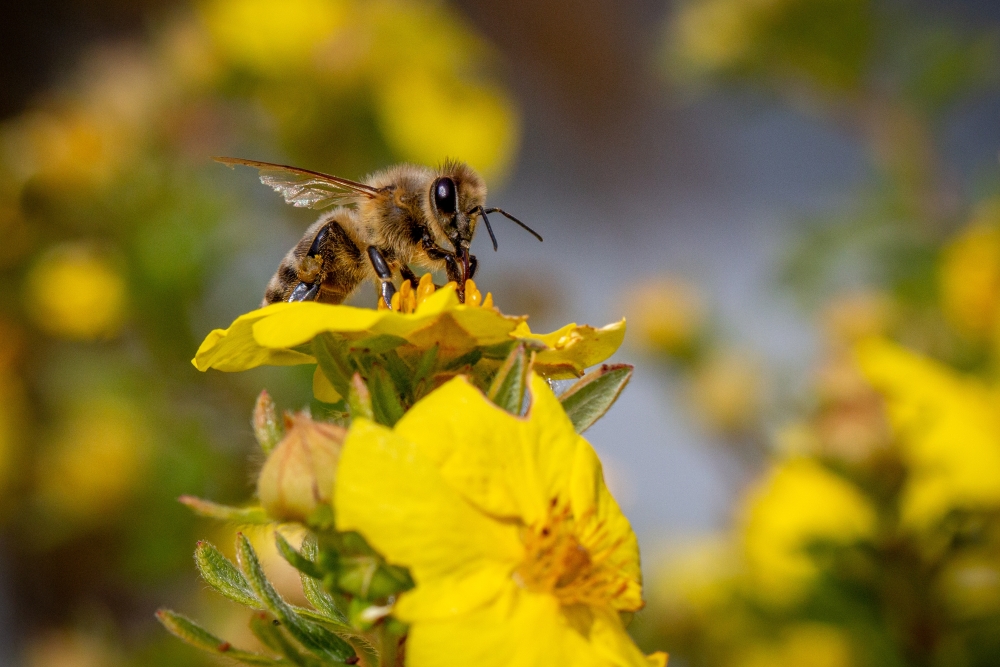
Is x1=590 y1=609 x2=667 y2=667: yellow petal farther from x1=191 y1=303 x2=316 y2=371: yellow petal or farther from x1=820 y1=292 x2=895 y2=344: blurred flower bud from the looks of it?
x1=820 y1=292 x2=895 y2=344: blurred flower bud

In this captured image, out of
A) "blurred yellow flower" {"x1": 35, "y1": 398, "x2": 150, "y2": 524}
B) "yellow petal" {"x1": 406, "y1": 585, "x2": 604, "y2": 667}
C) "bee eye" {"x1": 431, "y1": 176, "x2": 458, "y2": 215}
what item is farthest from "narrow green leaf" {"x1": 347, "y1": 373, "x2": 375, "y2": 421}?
"blurred yellow flower" {"x1": 35, "y1": 398, "x2": 150, "y2": 524}

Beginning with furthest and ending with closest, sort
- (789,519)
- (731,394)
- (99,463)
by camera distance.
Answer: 1. (731,394)
2. (99,463)
3. (789,519)

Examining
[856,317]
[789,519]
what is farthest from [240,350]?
[856,317]

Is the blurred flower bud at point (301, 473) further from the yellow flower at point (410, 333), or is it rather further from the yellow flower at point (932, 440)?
the yellow flower at point (932, 440)

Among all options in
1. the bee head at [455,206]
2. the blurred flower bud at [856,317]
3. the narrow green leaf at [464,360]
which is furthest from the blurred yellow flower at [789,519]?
the narrow green leaf at [464,360]

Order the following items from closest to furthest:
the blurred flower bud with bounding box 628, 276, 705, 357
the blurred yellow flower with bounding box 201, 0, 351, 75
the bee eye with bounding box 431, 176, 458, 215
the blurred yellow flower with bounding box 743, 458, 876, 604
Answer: the bee eye with bounding box 431, 176, 458, 215, the blurred yellow flower with bounding box 743, 458, 876, 604, the blurred yellow flower with bounding box 201, 0, 351, 75, the blurred flower bud with bounding box 628, 276, 705, 357

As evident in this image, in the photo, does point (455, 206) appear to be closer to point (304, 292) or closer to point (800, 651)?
point (304, 292)

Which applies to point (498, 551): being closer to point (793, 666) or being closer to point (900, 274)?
point (793, 666)
